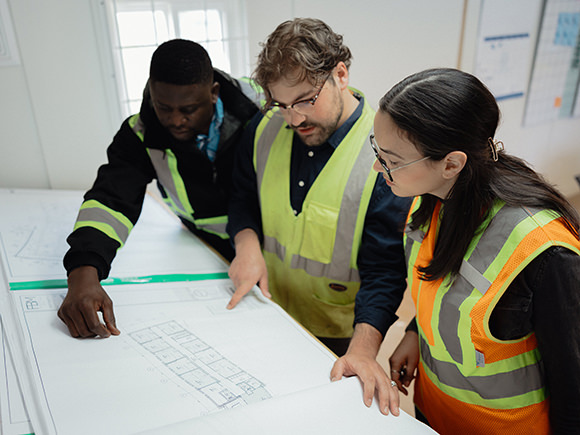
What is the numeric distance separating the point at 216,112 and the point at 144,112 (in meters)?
0.22

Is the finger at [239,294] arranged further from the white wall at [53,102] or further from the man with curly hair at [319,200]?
the white wall at [53,102]

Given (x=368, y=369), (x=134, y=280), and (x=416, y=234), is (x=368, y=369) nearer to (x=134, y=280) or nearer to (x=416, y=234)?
(x=416, y=234)

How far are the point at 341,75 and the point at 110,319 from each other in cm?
84

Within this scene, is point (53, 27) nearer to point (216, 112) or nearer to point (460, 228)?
point (216, 112)

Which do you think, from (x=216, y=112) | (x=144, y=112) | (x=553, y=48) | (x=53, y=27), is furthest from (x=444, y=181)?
(x=553, y=48)

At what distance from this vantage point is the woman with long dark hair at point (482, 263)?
2.52ft

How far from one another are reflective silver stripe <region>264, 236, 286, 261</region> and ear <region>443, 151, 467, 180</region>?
61 cm

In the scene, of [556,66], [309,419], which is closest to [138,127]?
[309,419]

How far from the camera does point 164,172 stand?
149 cm

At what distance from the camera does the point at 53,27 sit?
5.83 feet

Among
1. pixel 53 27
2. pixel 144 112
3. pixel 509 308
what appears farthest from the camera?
pixel 53 27

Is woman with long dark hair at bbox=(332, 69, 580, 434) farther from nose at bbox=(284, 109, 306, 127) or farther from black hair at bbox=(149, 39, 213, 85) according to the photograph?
black hair at bbox=(149, 39, 213, 85)

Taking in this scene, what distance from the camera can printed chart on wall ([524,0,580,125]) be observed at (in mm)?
3260

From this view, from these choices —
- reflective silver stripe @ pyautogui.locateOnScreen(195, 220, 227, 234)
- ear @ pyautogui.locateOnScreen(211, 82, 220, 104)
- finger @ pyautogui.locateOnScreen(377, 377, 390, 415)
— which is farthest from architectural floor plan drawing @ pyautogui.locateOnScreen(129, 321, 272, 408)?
ear @ pyautogui.locateOnScreen(211, 82, 220, 104)
